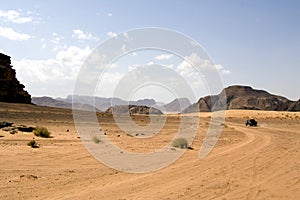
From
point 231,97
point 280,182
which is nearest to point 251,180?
point 280,182

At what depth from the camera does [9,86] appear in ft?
247

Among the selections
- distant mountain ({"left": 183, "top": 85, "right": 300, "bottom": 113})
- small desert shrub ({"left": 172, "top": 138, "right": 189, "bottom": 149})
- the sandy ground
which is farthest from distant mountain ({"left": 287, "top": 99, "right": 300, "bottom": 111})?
the sandy ground

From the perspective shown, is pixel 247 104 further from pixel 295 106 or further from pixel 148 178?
pixel 148 178

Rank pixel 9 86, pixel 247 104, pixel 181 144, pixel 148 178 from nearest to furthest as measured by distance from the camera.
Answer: pixel 148 178, pixel 181 144, pixel 9 86, pixel 247 104

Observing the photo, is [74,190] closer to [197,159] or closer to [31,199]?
[31,199]

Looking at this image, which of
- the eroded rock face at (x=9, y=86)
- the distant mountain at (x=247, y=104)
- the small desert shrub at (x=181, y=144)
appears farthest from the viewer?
the distant mountain at (x=247, y=104)

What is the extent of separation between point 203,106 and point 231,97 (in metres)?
30.6

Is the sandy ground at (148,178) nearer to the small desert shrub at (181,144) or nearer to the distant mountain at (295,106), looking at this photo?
the small desert shrub at (181,144)

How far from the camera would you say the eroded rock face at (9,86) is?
72944 mm

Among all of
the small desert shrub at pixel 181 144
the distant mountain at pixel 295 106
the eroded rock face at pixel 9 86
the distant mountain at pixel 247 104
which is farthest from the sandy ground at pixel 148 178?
the distant mountain at pixel 295 106

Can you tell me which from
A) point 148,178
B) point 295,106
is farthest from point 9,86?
point 295,106

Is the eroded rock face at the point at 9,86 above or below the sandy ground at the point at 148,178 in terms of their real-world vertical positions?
above

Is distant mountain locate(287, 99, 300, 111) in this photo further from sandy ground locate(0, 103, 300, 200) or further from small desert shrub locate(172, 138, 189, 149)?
sandy ground locate(0, 103, 300, 200)

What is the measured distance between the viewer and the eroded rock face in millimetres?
72944
